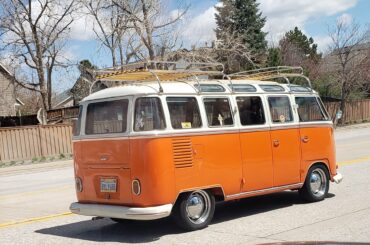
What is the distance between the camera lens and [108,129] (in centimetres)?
816

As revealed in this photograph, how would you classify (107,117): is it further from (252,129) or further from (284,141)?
(284,141)

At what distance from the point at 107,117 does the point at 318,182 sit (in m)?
4.13

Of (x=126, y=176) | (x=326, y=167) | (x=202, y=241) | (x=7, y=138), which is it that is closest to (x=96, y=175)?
(x=126, y=176)

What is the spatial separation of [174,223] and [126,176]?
1217 millimetres

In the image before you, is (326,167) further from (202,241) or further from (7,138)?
(7,138)

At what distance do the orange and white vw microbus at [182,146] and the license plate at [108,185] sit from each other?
0.05 ft

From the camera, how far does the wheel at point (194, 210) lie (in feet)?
25.8

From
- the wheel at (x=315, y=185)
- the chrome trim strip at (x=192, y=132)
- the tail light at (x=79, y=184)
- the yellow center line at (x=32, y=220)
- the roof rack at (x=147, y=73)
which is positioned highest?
the roof rack at (x=147, y=73)

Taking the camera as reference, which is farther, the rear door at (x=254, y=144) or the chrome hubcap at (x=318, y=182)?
the chrome hubcap at (x=318, y=182)

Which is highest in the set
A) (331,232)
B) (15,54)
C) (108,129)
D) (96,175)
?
(15,54)

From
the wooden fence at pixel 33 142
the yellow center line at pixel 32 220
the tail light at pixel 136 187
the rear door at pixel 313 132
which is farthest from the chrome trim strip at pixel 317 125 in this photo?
the wooden fence at pixel 33 142

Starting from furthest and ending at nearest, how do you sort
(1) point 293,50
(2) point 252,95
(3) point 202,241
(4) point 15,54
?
(1) point 293,50 → (4) point 15,54 → (2) point 252,95 → (3) point 202,241

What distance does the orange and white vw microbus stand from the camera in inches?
303

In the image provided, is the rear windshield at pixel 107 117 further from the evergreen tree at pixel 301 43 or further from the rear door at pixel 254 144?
the evergreen tree at pixel 301 43
